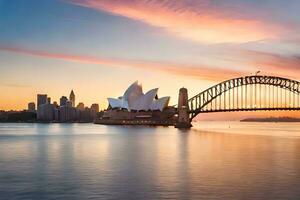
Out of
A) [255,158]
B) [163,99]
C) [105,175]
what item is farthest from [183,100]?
[105,175]

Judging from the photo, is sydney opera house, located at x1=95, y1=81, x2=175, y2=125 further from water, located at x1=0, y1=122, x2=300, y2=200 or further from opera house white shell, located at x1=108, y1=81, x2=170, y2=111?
water, located at x1=0, y1=122, x2=300, y2=200

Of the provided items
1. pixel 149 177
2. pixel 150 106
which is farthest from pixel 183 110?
pixel 149 177

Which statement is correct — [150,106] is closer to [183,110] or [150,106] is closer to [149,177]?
[183,110]

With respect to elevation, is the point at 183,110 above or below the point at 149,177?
above

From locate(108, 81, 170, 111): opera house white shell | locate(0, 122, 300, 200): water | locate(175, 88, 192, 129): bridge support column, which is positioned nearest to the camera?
locate(0, 122, 300, 200): water

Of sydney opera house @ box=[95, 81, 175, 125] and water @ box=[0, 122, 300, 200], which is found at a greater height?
sydney opera house @ box=[95, 81, 175, 125]

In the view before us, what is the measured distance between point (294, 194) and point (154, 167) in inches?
605

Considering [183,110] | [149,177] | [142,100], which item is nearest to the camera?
[149,177]

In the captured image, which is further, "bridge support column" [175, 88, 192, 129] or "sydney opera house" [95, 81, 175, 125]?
"sydney opera house" [95, 81, 175, 125]

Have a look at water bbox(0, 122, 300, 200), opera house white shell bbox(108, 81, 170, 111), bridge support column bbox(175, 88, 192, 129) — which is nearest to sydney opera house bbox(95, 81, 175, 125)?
opera house white shell bbox(108, 81, 170, 111)

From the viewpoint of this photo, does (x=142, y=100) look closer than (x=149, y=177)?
No

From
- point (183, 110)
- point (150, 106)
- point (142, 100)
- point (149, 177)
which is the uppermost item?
point (142, 100)

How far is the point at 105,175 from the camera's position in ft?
114

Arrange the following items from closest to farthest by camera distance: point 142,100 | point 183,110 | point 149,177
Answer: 1. point 149,177
2. point 183,110
3. point 142,100
